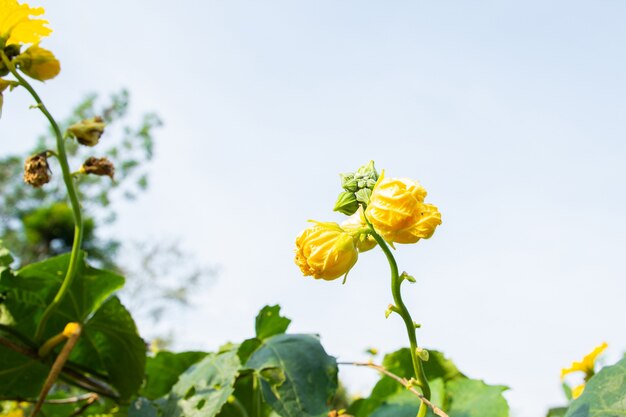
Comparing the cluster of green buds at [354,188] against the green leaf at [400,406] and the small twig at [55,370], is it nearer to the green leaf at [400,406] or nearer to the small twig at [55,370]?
the green leaf at [400,406]

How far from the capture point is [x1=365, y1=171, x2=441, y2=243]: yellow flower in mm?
775

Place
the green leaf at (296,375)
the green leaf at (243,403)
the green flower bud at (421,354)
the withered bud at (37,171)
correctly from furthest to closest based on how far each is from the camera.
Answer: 1. the green leaf at (243,403)
2. the withered bud at (37,171)
3. the green leaf at (296,375)
4. the green flower bud at (421,354)

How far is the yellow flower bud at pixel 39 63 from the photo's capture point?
1.13 m

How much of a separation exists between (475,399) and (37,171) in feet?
2.87

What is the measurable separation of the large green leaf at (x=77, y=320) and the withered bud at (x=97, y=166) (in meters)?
0.20

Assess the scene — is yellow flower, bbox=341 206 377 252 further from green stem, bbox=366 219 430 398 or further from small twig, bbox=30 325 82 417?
small twig, bbox=30 325 82 417

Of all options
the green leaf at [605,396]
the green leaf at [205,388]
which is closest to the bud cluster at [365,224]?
the green leaf at [605,396]

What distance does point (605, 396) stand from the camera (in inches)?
33.1

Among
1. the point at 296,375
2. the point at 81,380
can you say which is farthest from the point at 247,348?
the point at 81,380

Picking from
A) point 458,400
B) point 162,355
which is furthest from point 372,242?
point 162,355

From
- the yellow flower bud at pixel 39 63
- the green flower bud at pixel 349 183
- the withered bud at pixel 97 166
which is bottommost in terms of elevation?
the green flower bud at pixel 349 183

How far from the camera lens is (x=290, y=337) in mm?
1163

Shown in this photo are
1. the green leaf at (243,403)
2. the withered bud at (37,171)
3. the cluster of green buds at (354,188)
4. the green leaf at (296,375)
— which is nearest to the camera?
the cluster of green buds at (354,188)

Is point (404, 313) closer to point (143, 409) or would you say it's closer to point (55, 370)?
point (143, 409)
